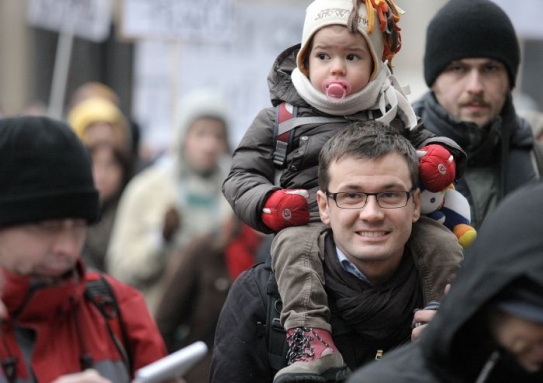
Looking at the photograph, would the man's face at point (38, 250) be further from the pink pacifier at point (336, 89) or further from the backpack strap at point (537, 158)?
the backpack strap at point (537, 158)

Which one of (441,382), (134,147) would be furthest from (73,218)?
(134,147)

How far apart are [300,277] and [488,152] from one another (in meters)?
1.49

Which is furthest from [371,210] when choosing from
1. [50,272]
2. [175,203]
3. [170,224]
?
[175,203]

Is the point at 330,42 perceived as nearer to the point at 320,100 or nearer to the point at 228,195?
the point at 320,100

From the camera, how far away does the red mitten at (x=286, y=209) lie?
3.84 m

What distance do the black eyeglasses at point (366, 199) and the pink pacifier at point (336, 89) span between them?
1.14ft

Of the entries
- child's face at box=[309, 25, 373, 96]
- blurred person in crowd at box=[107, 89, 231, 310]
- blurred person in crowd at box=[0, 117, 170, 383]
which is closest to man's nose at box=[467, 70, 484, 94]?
child's face at box=[309, 25, 373, 96]

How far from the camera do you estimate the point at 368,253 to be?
3672 mm

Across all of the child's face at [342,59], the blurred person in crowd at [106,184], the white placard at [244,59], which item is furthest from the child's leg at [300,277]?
the white placard at [244,59]

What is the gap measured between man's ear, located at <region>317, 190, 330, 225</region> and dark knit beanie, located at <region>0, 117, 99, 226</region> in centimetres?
66

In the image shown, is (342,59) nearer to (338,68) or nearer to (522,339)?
(338,68)

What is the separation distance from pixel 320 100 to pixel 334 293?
0.61 metres

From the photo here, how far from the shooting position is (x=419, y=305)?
3742 millimetres

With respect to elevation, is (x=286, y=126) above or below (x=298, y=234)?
above
